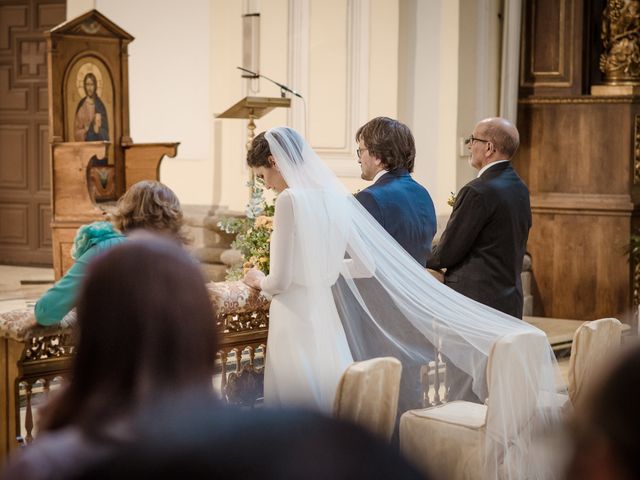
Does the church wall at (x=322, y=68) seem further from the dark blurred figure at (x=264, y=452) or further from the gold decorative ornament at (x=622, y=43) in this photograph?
the dark blurred figure at (x=264, y=452)

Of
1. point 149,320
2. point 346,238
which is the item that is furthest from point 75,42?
point 149,320

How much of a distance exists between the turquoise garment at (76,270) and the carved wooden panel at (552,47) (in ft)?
20.8

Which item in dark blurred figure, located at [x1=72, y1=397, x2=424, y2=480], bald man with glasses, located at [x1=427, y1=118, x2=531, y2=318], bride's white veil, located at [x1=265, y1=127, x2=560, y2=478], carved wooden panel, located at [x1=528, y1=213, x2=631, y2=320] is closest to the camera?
dark blurred figure, located at [x1=72, y1=397, x2=424, y2=480]

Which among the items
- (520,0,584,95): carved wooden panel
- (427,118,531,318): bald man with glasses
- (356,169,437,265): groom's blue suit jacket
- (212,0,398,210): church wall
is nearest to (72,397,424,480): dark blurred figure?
(356,169,437,265): groom's blue suit jacket

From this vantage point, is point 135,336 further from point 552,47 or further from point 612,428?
point 552,47

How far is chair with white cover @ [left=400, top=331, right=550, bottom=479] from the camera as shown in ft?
12.0

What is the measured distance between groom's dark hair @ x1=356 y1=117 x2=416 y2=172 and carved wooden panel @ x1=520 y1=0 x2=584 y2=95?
5.28m

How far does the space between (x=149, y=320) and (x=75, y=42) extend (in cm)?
773

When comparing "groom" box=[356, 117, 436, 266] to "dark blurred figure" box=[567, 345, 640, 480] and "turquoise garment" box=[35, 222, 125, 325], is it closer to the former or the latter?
"turquoise garment" box=[35, 222, 125, 325]

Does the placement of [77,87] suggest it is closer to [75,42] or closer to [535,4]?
[75,42]

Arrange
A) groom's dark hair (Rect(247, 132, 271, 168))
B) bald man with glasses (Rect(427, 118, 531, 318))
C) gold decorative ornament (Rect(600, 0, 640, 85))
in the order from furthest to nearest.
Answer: gold decorative ornament (Rect(600, 0, 640, 85))
bald man with glasses (Rect(427, 118, 531, 318))
groom's dark hair (Rect(247, 132, 271, 168))

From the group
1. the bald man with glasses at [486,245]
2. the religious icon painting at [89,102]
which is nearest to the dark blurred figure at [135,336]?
the bald man with glasses at [486,245]

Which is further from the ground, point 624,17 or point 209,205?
point 624,17

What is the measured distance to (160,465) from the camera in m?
0.86
